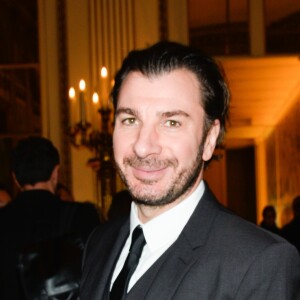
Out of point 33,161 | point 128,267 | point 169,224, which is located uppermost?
point 33,161

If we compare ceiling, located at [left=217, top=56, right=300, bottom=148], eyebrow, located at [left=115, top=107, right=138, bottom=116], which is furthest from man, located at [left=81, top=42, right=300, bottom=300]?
ceiling, located at [left=217, top=56, right=300, bottom=148]

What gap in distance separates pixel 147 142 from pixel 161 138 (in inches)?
1.4

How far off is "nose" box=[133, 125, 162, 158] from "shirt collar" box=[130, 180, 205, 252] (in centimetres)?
17

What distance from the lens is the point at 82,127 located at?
6.08m

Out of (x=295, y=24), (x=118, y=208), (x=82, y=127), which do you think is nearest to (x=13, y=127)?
(x=82, y=127)

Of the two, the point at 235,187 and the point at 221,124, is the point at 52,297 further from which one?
the point at 235,187

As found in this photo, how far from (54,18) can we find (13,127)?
1537mm

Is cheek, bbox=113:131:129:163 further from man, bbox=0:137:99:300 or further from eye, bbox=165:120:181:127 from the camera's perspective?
man, bbox=0:137:99:300

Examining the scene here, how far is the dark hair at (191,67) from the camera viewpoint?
68.4 inches

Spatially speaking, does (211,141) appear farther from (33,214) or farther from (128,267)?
(33,214)

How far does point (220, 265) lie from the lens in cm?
156

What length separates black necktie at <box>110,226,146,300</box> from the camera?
174 cm

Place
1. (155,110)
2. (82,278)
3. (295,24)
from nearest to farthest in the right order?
(155,110), (82,278), (295,24)

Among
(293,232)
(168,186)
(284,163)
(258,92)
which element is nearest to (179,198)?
(168,186)
